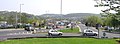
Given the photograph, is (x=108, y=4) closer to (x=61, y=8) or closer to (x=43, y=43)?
(x=43, y=43)

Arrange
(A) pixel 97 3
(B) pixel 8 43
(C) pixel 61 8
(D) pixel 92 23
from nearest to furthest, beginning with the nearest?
(A) pixel 97 3
(B) pixel 8 43
(C) pixel 61 8
(D) pixel 92 23

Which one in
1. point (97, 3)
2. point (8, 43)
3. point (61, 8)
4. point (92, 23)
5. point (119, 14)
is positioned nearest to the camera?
point (119, 14)

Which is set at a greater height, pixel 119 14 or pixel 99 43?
pixel 119 14

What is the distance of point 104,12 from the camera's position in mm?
12945

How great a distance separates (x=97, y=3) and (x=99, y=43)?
18.8 meters

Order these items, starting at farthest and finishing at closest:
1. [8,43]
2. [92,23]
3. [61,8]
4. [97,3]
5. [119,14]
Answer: [92,23] < [61,8] < [8,43] < [97,3] < [119,14]

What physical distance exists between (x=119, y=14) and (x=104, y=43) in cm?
1966

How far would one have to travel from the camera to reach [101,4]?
12625 mm

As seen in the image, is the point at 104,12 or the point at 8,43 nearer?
the point at 104,12

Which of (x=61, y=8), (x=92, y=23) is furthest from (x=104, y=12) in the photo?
(x=92, y=23)

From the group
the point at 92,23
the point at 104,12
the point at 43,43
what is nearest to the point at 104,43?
the point at 43,43

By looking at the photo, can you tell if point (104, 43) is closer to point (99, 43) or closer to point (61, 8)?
point (99, 43)

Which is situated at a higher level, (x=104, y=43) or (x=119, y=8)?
(x=119, y=8)

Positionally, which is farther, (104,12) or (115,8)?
(104,12)
